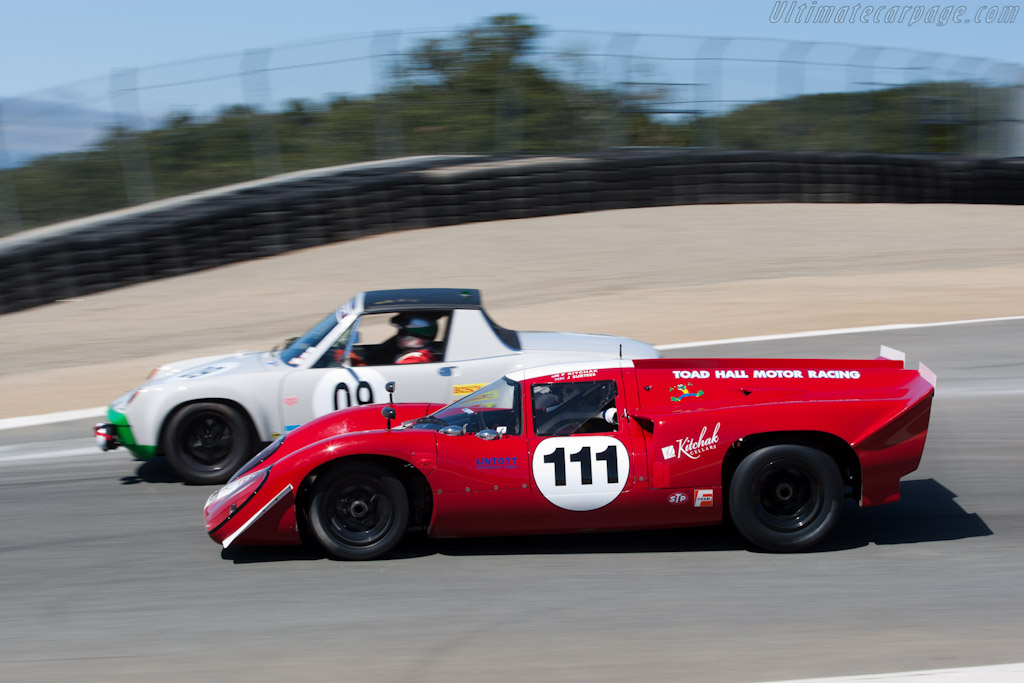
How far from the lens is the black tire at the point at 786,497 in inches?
203

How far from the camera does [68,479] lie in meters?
7.19

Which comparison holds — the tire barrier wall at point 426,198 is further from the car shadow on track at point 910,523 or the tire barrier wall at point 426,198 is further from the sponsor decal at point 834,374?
the sponsor decal at point 834,374

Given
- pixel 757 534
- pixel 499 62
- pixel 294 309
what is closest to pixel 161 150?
pixel 294 309

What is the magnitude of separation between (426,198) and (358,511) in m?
11.2

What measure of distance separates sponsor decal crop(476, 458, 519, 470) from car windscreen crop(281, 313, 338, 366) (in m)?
2.30

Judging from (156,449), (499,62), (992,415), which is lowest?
(992,415)

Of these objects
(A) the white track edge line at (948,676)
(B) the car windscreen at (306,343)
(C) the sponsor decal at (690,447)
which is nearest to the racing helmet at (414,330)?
(B) the car windscreen at (306,343)

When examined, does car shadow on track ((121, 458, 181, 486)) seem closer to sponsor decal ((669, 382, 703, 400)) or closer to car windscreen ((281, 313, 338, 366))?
car windscreen ((281, 313, 338, 366))

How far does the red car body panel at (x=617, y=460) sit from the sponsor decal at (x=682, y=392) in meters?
0.01

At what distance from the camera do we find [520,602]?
4.77m

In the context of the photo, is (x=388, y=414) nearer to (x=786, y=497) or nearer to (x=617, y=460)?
(x=617, y=460)

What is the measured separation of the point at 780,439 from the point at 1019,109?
787 inches

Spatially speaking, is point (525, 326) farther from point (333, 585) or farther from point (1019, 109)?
point (1019, 109)

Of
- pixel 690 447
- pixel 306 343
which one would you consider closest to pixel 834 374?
pixel 690 447
